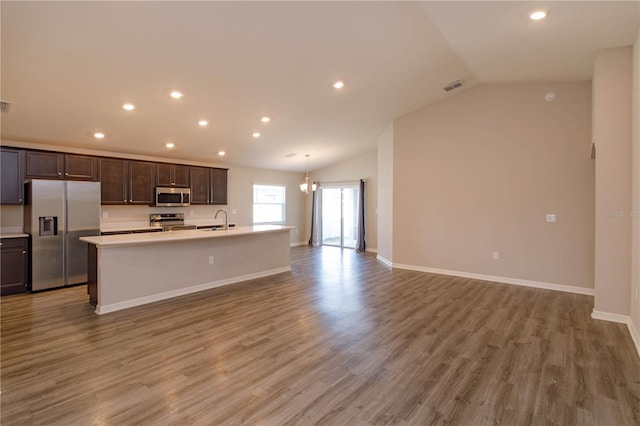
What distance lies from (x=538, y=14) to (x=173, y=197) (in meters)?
6.50

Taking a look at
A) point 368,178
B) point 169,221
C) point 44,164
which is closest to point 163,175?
point 169,221

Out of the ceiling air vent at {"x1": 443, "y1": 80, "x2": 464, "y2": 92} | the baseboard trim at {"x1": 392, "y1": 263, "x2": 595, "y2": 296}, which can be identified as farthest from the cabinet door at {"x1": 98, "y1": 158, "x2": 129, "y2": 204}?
the ceiling air vent at {"x1": 443, "y1": 80, "x2": 464, "y2": 92}

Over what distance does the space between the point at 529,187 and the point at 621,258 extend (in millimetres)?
1789

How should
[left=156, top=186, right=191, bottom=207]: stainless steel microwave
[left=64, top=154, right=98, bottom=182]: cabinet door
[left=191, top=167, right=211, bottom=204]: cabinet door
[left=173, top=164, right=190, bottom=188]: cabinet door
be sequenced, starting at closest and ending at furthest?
[left=64, top=154, right=98, bottom=182]: cabinet door
[left=156, top=186, right=191, bottom=207]: stainless steel microwave
[left=173, top=164, right=190, bottom=188]: cabinet door
[left=191, top=167, right=211, bottom=204]: cabinet door

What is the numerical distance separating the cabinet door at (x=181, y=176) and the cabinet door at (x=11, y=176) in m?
2.42

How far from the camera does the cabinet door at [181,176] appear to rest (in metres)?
6.77

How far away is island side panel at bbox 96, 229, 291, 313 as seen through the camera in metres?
3.88

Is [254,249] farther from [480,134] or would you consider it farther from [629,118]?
[629,118]

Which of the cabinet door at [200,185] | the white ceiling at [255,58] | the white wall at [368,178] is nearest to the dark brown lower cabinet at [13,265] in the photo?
the white ceiling at [255,58]

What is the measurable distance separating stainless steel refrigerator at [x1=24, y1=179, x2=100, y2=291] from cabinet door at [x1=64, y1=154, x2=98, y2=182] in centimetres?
34

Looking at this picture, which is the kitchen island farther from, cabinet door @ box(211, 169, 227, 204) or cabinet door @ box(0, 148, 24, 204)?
cabinet door @ box(211, 169, 227, 204)

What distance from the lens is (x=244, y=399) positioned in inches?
83.4

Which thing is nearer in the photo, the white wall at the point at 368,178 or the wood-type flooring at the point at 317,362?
the wood-type flooring at the point at 317,362

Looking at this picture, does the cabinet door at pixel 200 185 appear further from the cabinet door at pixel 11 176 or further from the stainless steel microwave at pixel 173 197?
the cabinet door at pixel 11 176
